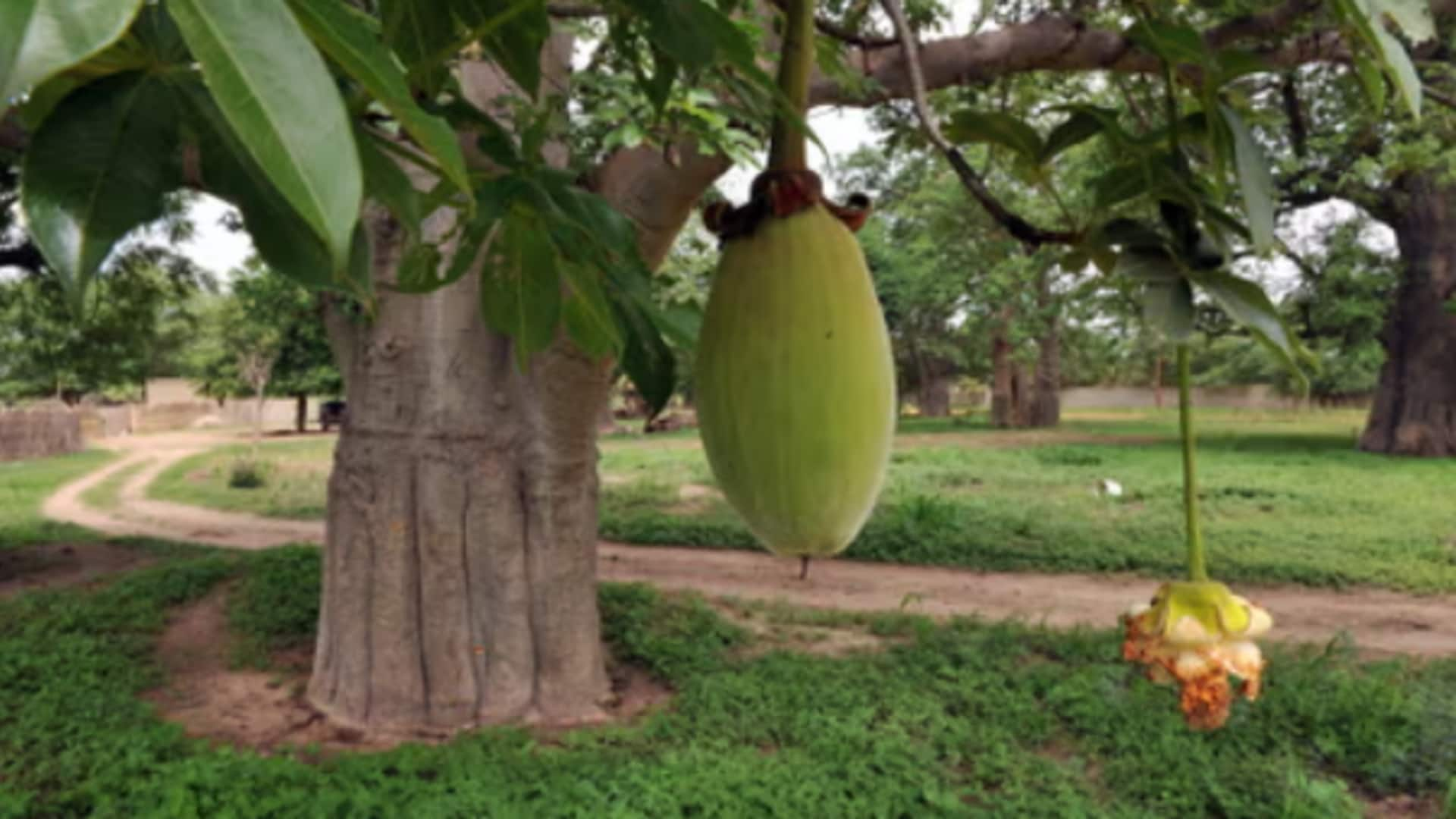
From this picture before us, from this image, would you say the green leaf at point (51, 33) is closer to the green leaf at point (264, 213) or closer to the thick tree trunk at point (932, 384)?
the green leaf at point (264, 213)

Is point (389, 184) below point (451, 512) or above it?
above

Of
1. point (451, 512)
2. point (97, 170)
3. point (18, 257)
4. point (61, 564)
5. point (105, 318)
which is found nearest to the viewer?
point (97, 170)

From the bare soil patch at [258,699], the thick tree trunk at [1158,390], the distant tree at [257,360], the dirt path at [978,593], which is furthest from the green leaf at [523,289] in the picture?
the thick tree trunk at [1158,390]

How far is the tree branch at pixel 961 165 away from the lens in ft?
2.35

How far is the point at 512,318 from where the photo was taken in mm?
964

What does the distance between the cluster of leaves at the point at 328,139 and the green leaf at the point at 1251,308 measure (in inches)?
14.1

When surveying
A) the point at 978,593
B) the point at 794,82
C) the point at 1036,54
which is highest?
the point at 1036,54

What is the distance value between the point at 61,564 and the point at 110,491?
595 cm

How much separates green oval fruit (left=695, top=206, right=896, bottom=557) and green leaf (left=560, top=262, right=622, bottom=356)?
0.27m

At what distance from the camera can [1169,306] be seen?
739 mm

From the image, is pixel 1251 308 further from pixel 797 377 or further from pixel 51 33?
pixel 51 33

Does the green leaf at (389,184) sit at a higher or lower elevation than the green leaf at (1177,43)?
lower

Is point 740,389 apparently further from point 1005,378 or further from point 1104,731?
point 1005,378

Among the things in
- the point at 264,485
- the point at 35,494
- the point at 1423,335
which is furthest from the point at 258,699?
the point at 1423,335
